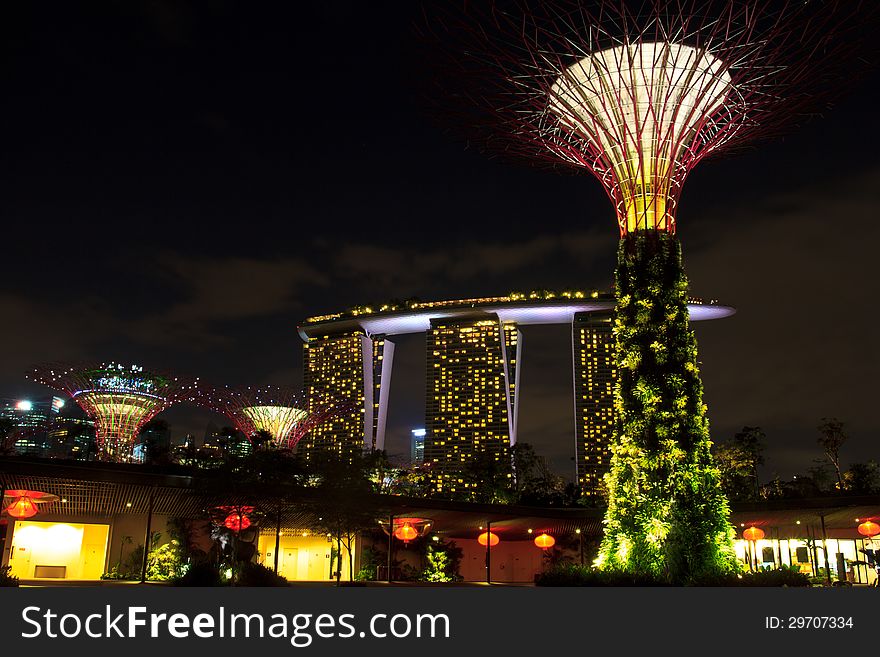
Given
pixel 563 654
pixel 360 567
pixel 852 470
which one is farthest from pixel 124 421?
pixel 852 470

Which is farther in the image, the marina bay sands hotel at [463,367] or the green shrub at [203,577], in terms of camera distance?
the marina bay sands hotel at [463,367]

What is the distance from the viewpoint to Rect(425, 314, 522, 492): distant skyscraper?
120188mm

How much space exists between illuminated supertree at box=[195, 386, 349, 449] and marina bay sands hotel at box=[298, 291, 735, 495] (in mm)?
57875

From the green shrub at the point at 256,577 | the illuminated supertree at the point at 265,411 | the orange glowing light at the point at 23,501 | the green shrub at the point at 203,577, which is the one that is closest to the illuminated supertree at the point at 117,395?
the illuminated supertree at the point at 265,411

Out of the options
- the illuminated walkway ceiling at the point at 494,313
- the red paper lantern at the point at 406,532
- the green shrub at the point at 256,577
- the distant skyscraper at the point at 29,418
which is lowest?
the green shrub at the point at 256,577

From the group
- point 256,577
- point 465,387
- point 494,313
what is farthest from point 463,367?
point 256,577

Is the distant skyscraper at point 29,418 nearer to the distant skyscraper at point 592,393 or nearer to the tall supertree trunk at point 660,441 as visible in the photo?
the tall supertree trunk at point 660,441

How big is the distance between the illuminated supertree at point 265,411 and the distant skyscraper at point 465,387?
63231 millimetres

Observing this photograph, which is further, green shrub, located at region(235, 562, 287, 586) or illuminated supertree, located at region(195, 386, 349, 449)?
illuminated supertree, located at region(195, 386, 349, 449)

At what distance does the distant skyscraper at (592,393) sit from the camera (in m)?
125

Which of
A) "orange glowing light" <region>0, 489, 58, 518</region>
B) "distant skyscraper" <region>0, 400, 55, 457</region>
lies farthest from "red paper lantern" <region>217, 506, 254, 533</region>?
"distant skyscraper" <region>0, 400, 55, 457</region>

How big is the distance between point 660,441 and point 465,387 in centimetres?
10345

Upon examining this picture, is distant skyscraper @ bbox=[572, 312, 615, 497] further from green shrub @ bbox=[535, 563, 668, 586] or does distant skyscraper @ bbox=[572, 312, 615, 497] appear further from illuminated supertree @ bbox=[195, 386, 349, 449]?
green shrub @ bbox=[535, 563, 668, 586]

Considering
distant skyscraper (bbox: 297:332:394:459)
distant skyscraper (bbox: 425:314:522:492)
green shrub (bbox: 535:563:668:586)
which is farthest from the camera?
distant skyscraper (bbox: 297:332:394:459)
